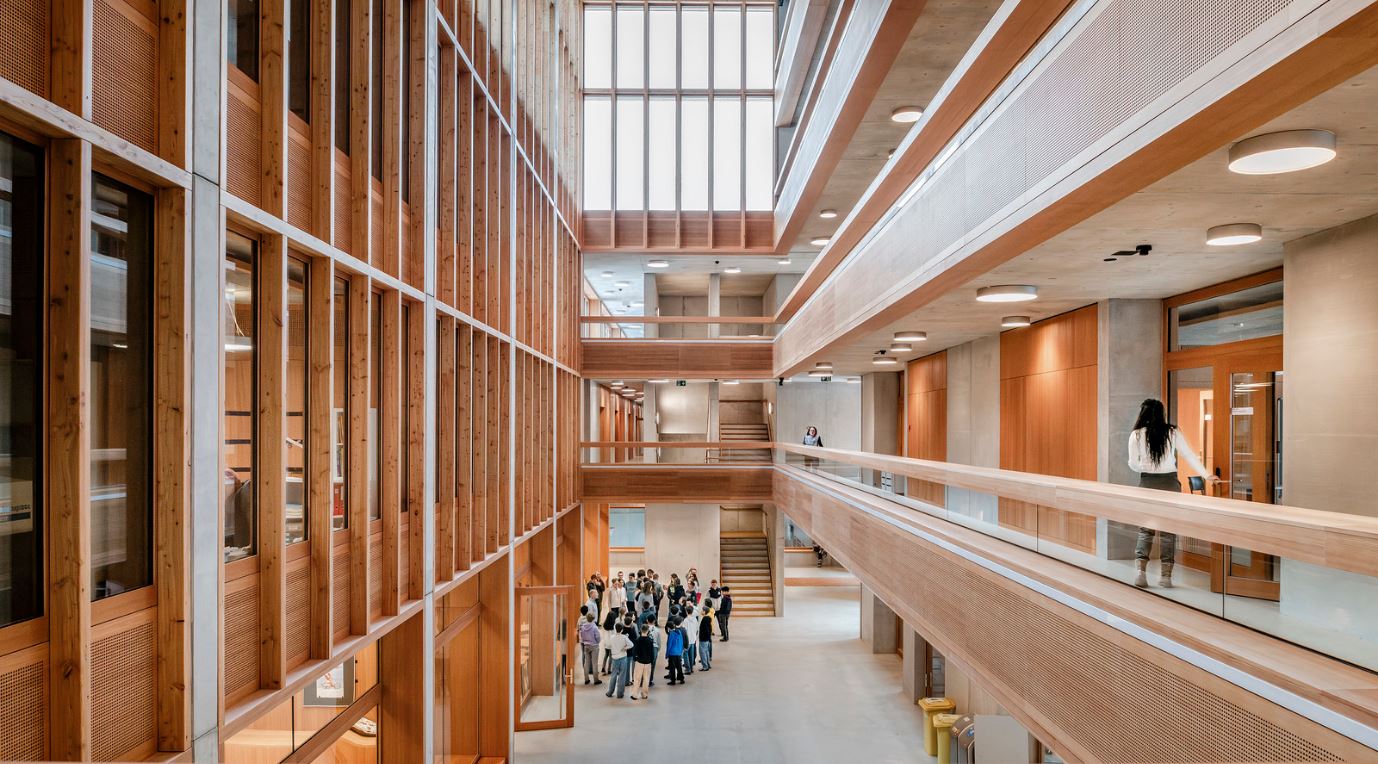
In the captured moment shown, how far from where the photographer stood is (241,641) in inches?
230

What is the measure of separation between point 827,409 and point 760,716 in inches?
598

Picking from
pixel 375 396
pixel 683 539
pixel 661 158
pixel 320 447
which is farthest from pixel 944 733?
pixel 661 158

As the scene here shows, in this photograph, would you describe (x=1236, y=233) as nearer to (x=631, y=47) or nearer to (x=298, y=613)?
(x=298, y=613)

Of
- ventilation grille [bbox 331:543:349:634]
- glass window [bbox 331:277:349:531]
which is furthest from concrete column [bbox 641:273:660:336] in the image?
ventilation grille [bbox 331:543:349:634]

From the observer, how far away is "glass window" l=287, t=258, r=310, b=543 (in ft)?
21.9

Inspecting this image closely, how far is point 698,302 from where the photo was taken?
107 ft

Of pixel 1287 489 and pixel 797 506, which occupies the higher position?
pixel 1287 489

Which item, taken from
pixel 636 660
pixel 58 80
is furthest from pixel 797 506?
pixel 58 80

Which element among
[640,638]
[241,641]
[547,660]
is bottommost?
[547,660]

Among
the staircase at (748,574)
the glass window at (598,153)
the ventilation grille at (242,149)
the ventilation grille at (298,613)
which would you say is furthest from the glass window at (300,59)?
the staircase at (748,574)

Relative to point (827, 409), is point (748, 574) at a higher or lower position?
lower

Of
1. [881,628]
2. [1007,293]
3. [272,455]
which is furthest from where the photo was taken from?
[881,628]

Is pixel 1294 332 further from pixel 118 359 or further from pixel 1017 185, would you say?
pixel 118 359

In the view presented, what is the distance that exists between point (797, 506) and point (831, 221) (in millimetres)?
7312
